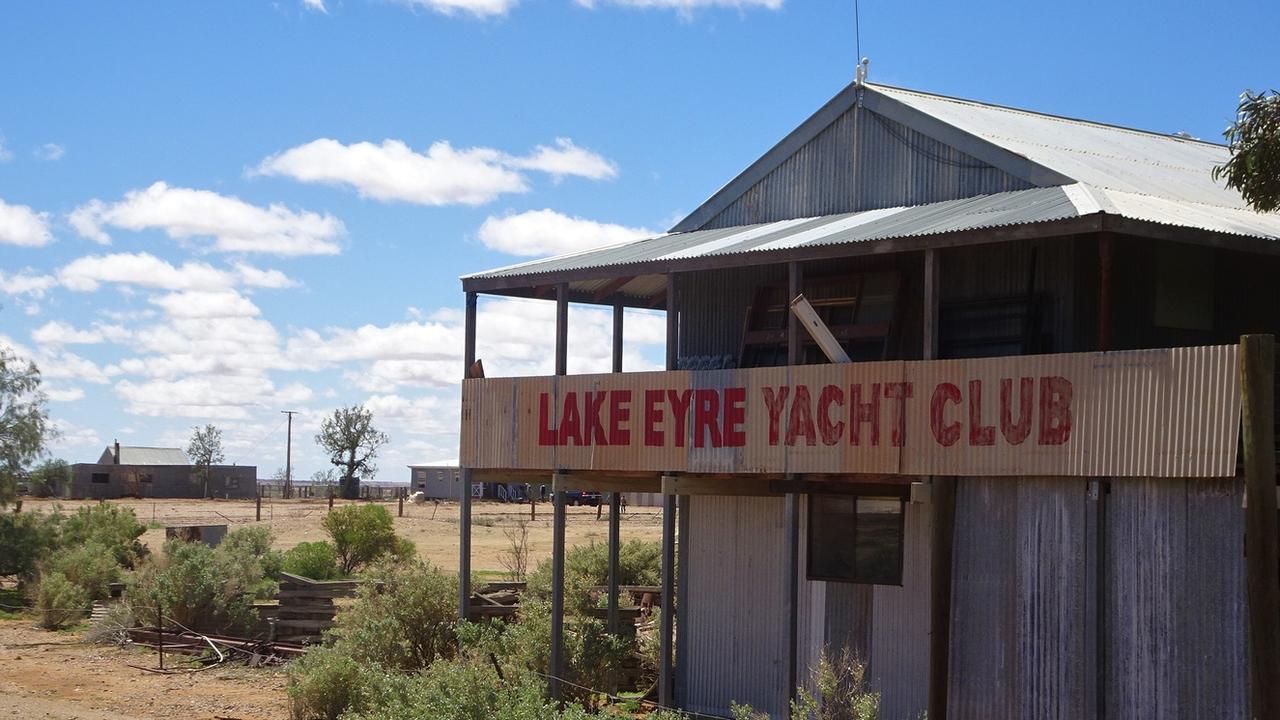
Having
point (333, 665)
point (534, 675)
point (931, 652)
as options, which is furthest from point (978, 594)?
point (333, 665)

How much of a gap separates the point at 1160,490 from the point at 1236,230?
11.6ft

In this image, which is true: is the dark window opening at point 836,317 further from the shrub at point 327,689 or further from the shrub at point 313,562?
the shrub at point 313,562

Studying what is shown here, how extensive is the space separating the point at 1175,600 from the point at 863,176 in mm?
8904

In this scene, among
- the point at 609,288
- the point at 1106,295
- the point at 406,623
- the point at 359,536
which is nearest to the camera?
the point at 1106,295

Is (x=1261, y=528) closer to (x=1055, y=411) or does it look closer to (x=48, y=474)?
(x=1055, y=411)

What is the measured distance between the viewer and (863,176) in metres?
20.8

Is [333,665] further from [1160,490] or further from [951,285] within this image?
[1160,490]

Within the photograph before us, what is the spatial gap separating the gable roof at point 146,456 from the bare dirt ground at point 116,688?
226ft

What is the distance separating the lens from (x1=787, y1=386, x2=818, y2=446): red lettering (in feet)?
55.9

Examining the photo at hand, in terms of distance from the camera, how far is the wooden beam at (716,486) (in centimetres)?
1852

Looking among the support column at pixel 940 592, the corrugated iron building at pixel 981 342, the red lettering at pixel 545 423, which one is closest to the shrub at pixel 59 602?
the corrugated iron building at pixel 981 342

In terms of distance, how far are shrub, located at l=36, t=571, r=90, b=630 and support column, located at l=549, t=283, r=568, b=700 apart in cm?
1649

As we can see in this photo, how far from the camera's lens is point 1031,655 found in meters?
14.8

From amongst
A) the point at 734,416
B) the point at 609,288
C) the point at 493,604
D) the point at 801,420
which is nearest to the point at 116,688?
the point at 493,604
